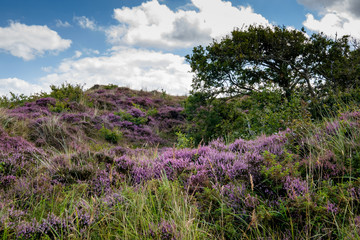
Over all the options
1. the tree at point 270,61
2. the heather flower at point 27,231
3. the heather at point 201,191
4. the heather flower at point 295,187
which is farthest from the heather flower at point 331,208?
the tree at point 270,61

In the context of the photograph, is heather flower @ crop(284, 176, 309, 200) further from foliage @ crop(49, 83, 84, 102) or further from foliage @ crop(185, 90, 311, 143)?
foliage @ crop(49, 83, 84, 102)

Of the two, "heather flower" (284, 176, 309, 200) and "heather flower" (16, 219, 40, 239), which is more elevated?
"heather flower" (284, 176, 309, 200)

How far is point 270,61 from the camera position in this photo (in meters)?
10.2

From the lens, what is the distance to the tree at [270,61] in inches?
384

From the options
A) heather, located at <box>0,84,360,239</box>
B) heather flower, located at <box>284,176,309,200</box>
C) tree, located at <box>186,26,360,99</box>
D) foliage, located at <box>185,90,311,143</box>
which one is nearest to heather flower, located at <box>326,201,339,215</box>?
heather, located at <box>0,84,360,239</box>

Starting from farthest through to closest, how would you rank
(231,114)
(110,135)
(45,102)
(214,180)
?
(45,102)
(110,135)
(231,114)
(214,180)

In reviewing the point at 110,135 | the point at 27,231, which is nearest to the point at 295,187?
the point at 27,231

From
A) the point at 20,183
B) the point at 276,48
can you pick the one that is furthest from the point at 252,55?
the point at 20,183

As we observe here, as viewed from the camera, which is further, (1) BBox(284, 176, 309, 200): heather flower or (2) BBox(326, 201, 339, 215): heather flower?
(1) BBox(284, 176, 309, 200): heather flower

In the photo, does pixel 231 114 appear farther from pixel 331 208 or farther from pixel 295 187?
pixel 331 208

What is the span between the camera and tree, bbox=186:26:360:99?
9758mm

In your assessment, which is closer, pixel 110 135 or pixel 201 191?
Answer: pixel 201 191

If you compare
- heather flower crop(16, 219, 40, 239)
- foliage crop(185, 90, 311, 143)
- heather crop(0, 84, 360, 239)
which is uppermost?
foliage crop(185, 90, 311, 143)

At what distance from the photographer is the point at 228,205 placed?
2867mm
